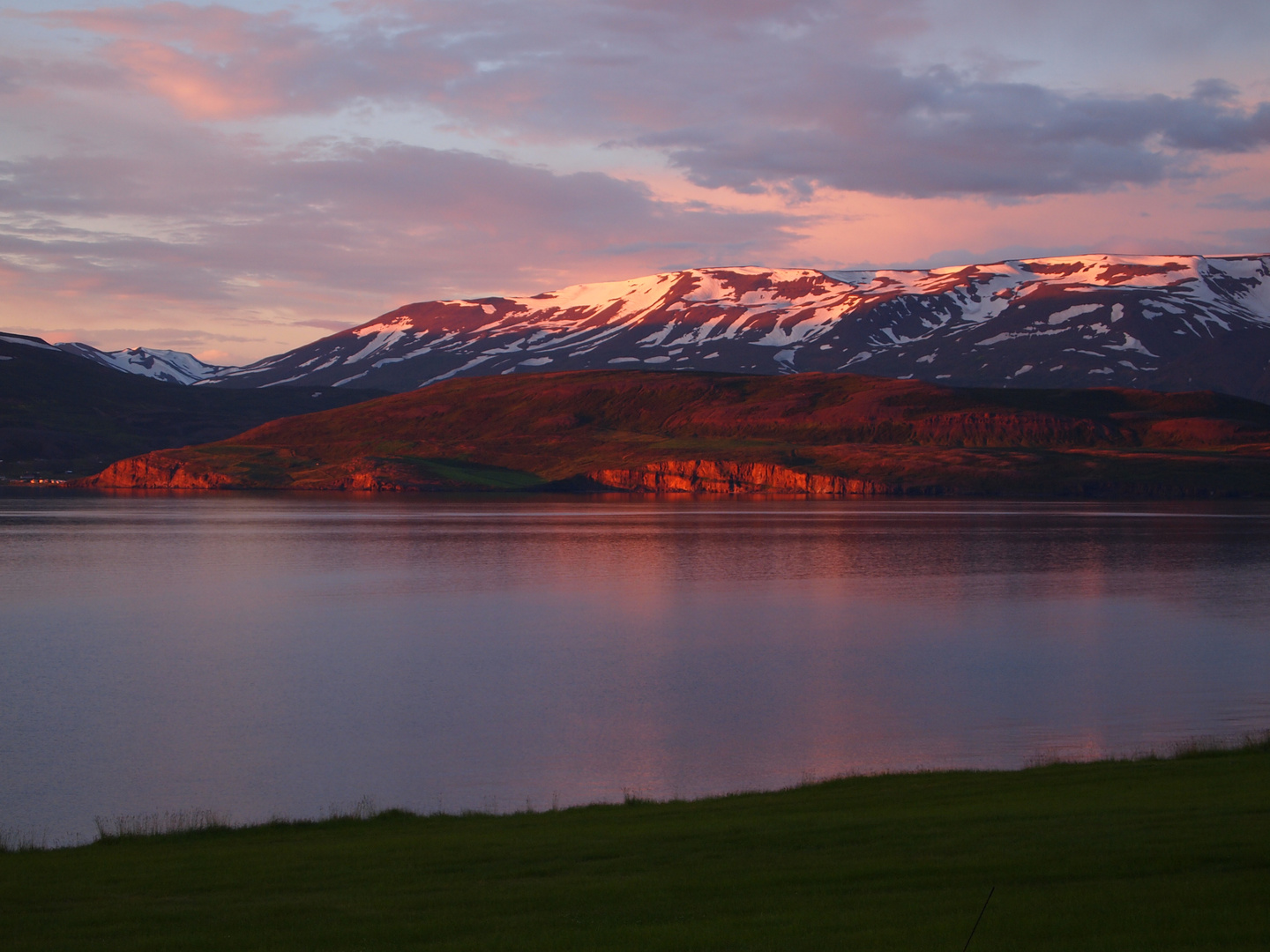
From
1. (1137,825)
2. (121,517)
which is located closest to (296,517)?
(121,517)

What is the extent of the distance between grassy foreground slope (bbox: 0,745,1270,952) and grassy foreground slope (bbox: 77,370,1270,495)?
5622 inches

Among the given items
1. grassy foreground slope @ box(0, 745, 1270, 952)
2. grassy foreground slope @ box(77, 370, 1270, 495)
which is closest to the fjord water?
grassy foreground slope @ box(0, 745, 1270, 952)

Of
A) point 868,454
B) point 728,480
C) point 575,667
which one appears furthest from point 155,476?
point 575,667

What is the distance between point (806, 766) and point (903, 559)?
44.1 m

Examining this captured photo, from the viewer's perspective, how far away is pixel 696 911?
32.3ft

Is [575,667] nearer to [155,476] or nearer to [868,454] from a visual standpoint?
[868,454]

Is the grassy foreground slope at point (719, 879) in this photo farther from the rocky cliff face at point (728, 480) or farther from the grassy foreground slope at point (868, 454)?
the rocky cliff face at point (728, 480)

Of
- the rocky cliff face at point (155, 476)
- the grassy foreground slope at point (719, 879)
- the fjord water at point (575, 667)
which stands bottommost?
the fjord water at point (575, 667)

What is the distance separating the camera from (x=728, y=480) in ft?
544

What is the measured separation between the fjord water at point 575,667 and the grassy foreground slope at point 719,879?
4.50 meters

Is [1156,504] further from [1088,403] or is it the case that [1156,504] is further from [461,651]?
[461,651]

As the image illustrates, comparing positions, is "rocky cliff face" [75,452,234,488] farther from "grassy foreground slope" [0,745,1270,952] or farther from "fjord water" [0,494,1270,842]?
"grassy foreground slope" [0,745,1270,952]

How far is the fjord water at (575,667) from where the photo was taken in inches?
809

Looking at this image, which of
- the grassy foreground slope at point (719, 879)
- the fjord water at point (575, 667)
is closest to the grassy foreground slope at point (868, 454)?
the fjord water at point (575, 667)
